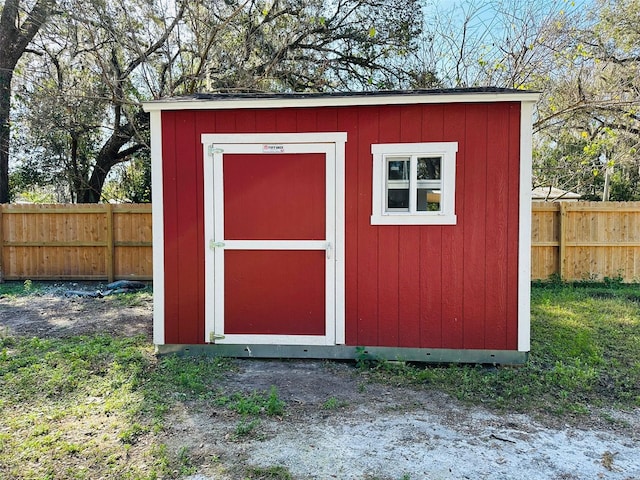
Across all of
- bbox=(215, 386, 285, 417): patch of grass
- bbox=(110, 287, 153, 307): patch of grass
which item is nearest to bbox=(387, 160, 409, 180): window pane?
bbox=(215, 386, 285, 417): patch of grass

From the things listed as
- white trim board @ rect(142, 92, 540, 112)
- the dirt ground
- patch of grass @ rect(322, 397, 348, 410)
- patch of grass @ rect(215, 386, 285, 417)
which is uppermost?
white trim board @ rect(142, 92, 540, 112)

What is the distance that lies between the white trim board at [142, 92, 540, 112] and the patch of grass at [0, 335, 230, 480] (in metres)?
2.42

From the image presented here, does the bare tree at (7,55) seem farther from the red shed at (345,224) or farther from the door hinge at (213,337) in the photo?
the door hinge at (213,337)

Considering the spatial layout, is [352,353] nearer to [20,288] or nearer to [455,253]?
[455,253]

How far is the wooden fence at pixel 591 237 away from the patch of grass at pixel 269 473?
735cm

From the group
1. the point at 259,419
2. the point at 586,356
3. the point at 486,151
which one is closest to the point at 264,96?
the point at 486,151

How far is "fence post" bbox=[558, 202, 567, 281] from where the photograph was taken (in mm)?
8375

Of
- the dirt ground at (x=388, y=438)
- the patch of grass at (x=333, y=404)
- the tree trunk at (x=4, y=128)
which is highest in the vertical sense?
the tree trunk at (x=4, y=128)

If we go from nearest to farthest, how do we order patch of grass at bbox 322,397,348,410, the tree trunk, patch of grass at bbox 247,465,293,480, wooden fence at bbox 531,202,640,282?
1. patch of grass at bbox 247,465,293,480
2. patch of grass at bbox 322,397,348,410
3. wooden fence at bbox 531,202,640,282
4. the tree trunk

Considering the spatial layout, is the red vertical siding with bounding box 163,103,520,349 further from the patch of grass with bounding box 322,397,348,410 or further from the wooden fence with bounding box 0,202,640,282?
the wooden fence with bounding box 0,202,640,282

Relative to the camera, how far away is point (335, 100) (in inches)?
166

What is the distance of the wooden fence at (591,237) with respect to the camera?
8367 mm

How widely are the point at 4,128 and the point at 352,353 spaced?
10485 mm

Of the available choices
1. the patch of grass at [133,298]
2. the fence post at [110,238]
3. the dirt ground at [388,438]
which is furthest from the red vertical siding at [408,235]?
the fence post at [110,238]
